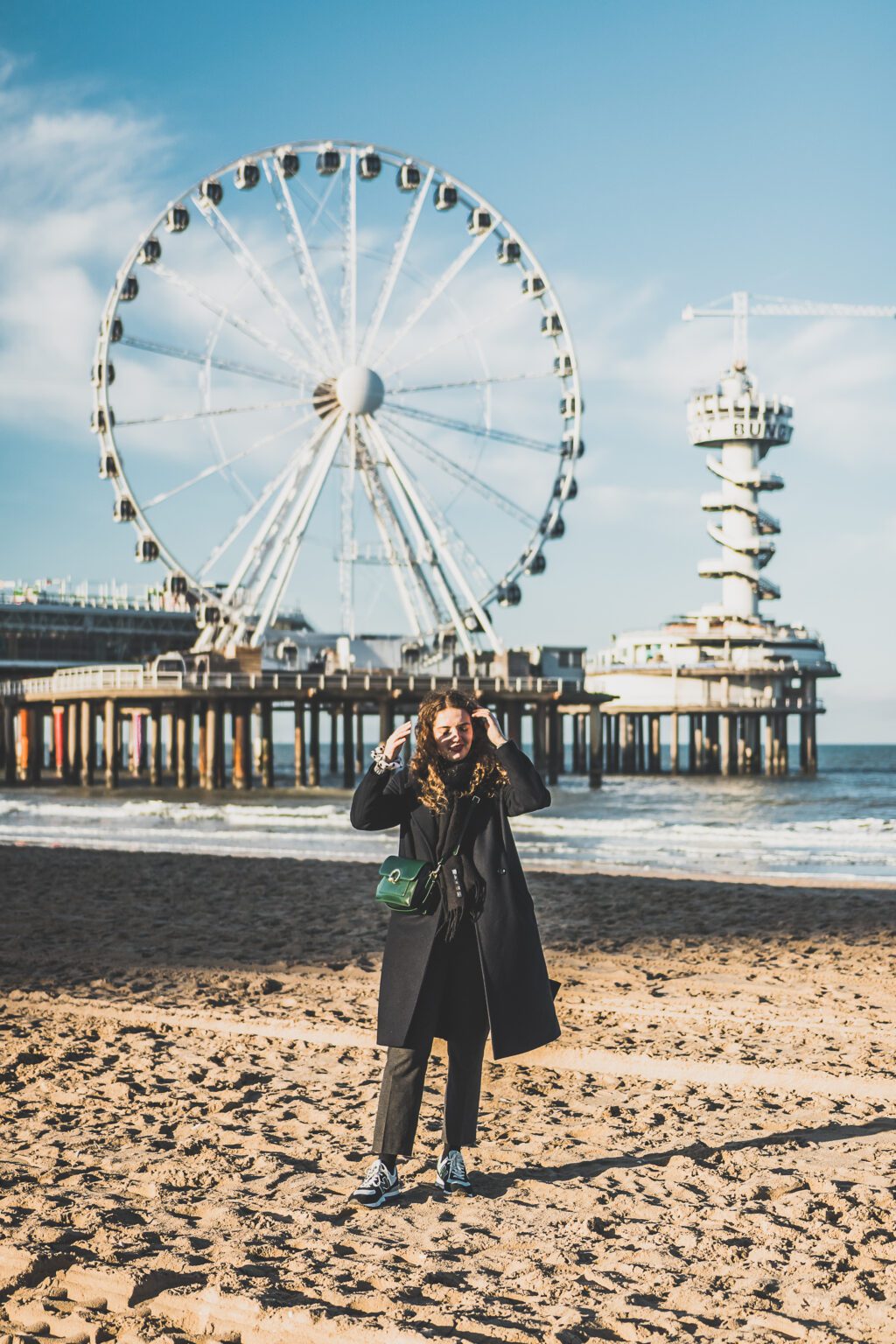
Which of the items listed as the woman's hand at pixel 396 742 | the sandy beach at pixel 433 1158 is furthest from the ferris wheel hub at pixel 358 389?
the woman's hand at pixel 396 742

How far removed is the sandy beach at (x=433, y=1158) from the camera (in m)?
3.96

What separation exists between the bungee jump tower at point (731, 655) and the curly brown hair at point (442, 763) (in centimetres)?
6664

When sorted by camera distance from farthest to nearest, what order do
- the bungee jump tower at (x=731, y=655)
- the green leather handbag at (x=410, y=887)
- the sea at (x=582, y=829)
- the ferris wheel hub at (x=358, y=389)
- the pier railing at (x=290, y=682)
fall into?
the bungee jump tower at (x=731, y=655) → the pier railing at (x=290, y=682) → the ferris wheel hub at (x=358, y=389) → the sea at (x=582, y=829) → the green leather handbag at (x=410, y=887)

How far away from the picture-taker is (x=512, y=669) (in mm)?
50656

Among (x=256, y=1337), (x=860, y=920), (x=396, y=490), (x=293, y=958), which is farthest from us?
(x=396, y=490)

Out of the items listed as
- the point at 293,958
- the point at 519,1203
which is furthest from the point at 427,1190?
the point at 293,958

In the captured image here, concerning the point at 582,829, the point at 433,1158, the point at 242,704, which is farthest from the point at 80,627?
the point at 433,1158

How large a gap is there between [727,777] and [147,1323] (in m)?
68.4

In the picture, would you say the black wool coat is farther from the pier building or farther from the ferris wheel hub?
the pier building

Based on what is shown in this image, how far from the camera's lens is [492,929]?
4.70 meters

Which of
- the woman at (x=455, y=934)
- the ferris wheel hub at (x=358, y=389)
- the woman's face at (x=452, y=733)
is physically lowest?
the woman at (x=455, y=934)

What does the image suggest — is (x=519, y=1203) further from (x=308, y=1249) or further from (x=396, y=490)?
(x=396, y=490)

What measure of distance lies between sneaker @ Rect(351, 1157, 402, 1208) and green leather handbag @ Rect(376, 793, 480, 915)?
884mm

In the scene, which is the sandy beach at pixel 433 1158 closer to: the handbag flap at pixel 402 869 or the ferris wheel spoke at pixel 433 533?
the handbag flap at pixel 402 869
